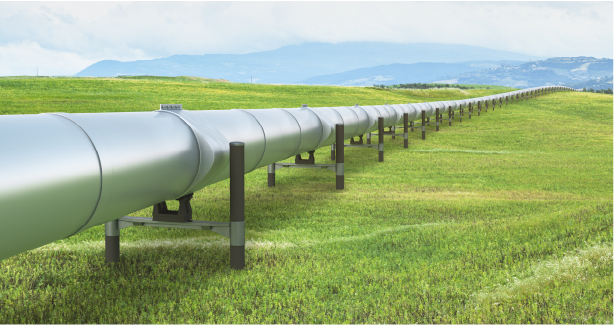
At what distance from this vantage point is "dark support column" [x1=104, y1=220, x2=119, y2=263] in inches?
203

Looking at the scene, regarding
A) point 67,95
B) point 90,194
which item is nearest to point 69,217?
point 90,194

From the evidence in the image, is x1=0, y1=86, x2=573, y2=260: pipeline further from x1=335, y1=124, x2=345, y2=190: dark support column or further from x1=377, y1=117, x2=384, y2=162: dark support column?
x1=377, y1=117, x2=384, y2=162: dark support column

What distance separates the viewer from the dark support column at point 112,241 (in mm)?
5148

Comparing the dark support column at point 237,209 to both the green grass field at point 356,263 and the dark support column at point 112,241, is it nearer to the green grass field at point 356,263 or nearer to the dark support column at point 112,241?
the green grass field at point 356,263

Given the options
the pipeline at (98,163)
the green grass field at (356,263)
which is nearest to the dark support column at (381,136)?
the green grass field at (356,263)

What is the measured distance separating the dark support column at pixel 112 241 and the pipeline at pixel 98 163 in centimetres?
97

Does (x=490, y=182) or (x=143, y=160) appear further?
(x=490, y=182)

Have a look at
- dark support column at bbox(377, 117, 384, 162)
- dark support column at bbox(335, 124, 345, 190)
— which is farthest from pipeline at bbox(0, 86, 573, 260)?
dark support column at bbox(377, 117, 384, 162)

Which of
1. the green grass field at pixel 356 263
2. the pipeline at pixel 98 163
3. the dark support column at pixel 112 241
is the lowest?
the green grass field at pixel 356 263

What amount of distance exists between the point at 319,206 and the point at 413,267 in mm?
3288

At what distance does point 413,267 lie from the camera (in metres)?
4.95

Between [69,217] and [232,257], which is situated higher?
→ [69,217]

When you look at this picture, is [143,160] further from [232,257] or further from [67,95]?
[67,95]

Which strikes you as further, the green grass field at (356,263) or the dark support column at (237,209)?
the dark support column at (237,209)
